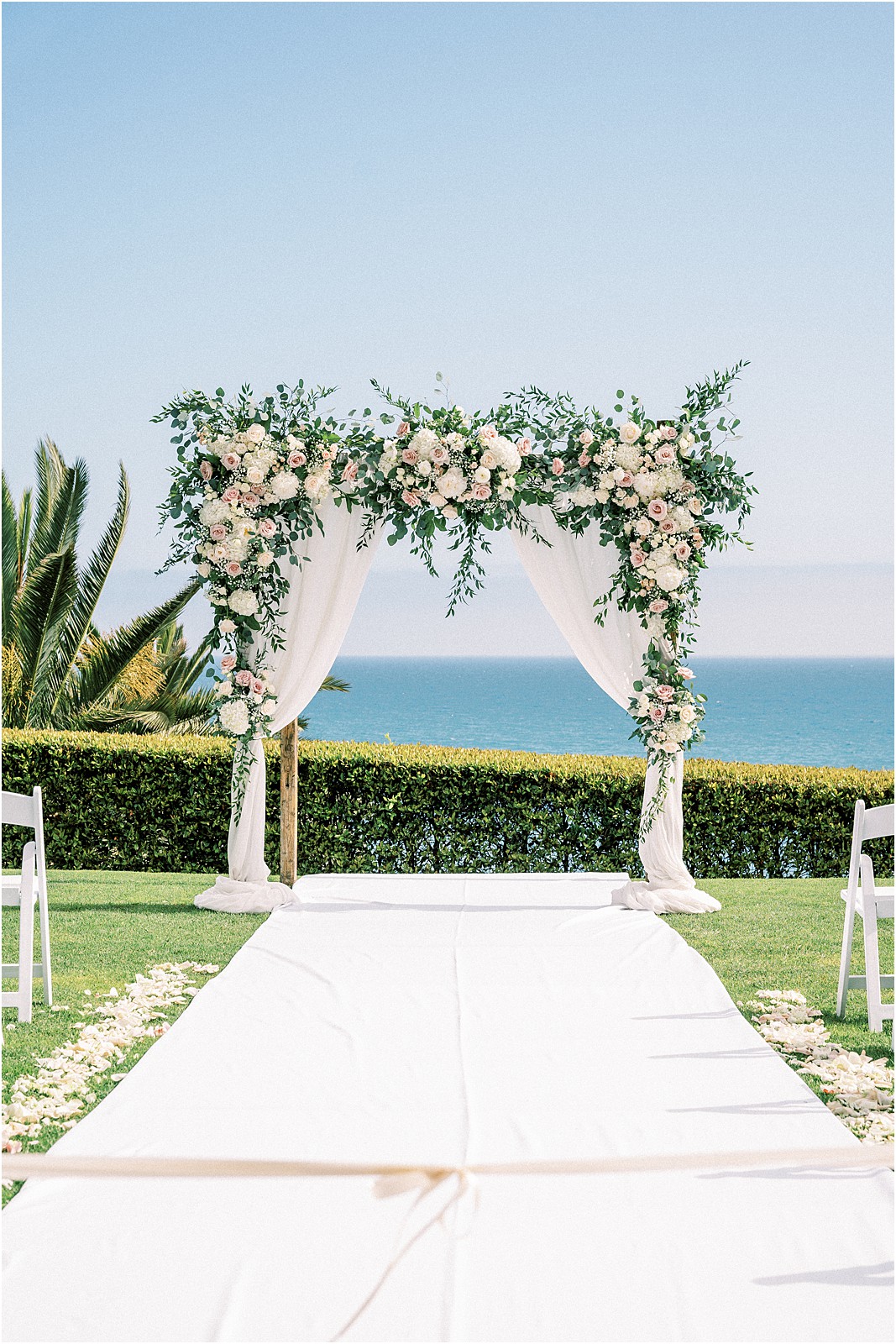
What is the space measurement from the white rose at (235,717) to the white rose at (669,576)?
8.49ft

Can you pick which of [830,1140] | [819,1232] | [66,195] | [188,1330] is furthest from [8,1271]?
[66,195]

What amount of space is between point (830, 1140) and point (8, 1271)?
2.07m

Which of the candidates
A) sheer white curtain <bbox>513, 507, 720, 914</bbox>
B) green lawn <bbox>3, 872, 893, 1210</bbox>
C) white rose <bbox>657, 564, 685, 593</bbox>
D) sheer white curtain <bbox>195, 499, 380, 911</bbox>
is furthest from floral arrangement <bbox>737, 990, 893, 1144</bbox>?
sheer white curtain <bbox>195, 499, 380, 911</bbox>

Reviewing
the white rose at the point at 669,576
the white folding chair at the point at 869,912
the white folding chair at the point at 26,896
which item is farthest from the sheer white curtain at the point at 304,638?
the white folding chair at the point at 869,912

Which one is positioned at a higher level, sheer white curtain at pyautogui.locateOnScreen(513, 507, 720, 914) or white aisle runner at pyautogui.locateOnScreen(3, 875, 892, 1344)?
sheer white curtain at pyautogui.locateOnScreen(513, 507, 720, 914)

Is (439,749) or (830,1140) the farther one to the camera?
(439,749)

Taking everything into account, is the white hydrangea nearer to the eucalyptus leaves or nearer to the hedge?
the eucalyptus leaves

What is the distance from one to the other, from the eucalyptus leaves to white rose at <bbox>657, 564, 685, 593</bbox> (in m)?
0.01

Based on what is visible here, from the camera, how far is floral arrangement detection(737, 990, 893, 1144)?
126 inches

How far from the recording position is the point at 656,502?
6.20 m

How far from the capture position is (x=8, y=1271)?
217 centimetres

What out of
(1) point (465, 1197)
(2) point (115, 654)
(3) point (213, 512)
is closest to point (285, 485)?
(3) point (213, 512)

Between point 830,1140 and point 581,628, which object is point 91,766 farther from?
point 830,1140

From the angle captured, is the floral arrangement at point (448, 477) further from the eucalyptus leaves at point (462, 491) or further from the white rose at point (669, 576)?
the white rose at point (669, 576)
